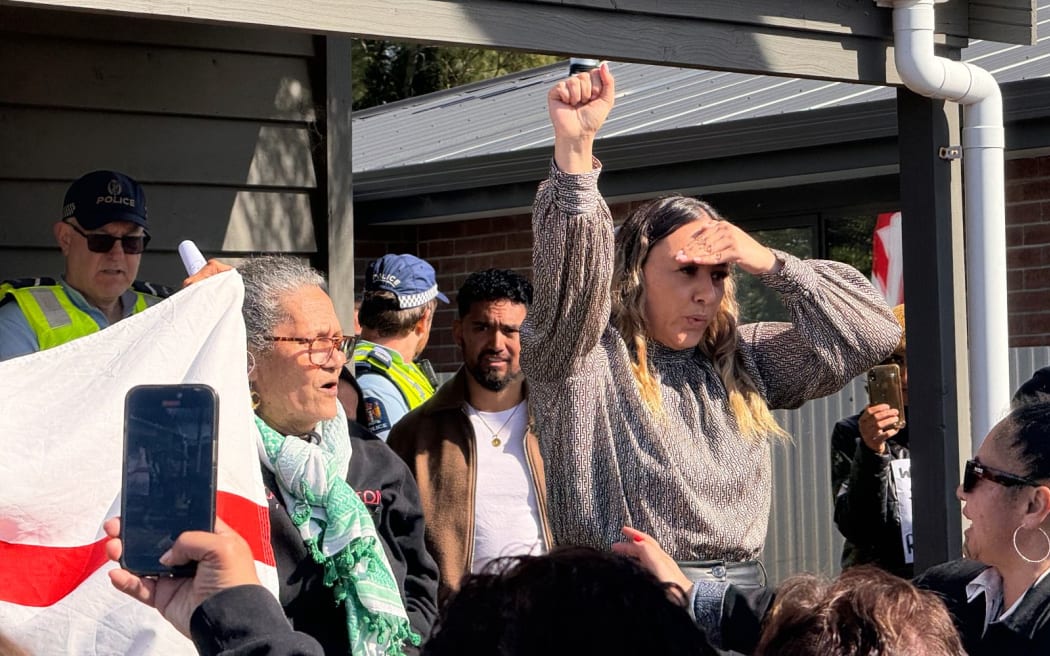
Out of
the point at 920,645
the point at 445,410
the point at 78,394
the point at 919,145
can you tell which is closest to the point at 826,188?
the point at 919,145

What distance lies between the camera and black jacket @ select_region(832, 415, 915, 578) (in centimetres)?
486

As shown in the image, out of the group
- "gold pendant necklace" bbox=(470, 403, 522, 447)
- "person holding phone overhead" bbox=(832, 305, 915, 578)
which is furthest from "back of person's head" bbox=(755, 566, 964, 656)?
"person holding phone overhead" bbox=(832, 305, 915, 578)

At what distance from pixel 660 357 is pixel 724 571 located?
0.50 meters

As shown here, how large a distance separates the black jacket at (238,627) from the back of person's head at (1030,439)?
1.42 meters

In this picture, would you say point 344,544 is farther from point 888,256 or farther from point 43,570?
point 888,256

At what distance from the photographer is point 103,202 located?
14.5 feet

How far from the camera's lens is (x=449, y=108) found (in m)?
12.8

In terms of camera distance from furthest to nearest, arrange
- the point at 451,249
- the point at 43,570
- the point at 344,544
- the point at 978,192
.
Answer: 1. the point at 451,249
2. the point at 978,192
3. the point at 344,544
4. the point at 43,570

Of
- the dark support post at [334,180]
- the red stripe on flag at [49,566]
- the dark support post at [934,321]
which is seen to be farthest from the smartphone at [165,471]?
the dark support post at [334,180]

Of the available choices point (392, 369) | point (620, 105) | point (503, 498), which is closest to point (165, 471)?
point (503, 498)

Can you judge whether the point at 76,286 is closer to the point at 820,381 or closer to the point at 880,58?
the point at 820,381

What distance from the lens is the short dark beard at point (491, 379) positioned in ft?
15.0

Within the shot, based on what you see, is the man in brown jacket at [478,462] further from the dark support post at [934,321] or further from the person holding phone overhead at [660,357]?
the dark support post at [934,321]

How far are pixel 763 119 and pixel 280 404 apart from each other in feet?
16.1
